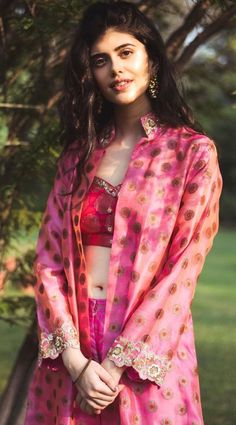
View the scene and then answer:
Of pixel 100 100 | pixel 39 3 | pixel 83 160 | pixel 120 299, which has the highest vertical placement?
pixel 39 3

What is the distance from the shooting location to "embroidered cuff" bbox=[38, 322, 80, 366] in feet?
7.02

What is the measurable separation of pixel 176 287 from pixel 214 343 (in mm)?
5047

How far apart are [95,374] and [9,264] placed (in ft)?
5.53

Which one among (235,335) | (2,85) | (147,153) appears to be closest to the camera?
(147,153)

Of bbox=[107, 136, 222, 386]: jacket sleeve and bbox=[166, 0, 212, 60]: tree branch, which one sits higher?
bbox=[166, 0, 212, 60]: tree branch

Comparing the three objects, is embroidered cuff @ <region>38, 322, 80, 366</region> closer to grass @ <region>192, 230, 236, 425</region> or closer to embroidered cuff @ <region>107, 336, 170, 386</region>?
embroidered cuff @ <region>107, 336, 170, 386</region>

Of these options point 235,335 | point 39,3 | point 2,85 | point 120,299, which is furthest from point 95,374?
point 235,335

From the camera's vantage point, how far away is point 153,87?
229cm

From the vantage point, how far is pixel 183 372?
2.16 metres

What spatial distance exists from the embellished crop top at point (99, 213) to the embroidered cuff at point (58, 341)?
8.8 inches

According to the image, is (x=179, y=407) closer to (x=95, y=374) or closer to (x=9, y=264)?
(x=95, y=374)

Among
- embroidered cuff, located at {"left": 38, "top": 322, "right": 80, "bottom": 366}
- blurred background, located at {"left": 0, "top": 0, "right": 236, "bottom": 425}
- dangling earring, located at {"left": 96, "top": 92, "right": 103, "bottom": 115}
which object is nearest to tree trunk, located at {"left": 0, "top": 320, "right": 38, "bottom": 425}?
blurred background, located at {"left": 0, "top": 0, "right": 236, "bottom": 425}

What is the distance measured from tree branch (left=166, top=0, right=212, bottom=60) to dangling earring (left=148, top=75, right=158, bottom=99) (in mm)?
800

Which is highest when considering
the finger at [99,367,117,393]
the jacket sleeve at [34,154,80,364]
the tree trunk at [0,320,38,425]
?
the jacket sleeve at [34,154,80,364]
